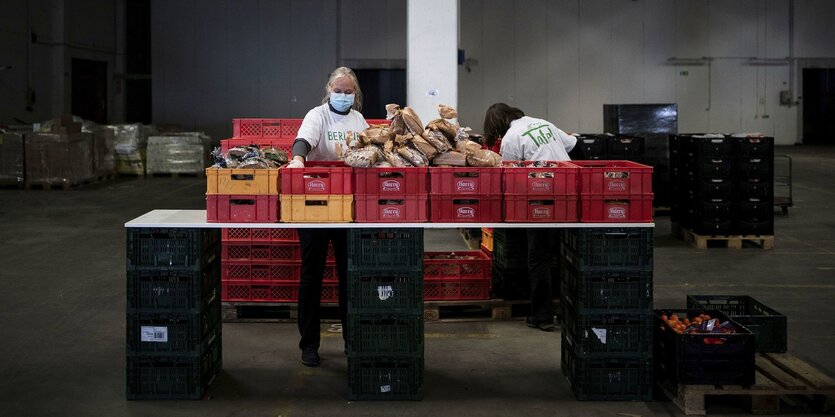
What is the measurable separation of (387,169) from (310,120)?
3.41ft

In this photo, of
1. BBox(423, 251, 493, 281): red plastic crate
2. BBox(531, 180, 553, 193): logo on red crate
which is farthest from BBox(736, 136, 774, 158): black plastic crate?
BBox(531, 180, 553, 193): logo on red crate

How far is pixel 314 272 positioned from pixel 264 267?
1.51m

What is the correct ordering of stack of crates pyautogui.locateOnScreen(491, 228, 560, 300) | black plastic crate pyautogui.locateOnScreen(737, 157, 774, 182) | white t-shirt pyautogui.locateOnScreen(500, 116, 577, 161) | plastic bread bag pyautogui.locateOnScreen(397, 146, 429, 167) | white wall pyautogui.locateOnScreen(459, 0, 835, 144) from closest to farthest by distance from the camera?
1. plastic bread bag pyautogui.locateOnScreen(397, 146, 429, 167)
2. white t-shirt pyautogui.locateOnScreen(500, 116, 577, 161)
3. stack of crates pyautogui.locateOnScreen(491, 228, 560, 300)
4. black plastic crate pyautogui.locateOnScreen(737, 157, 774, 182)
5. white wall pyautogui.locateOnScreen(459, 0, 835, 144)

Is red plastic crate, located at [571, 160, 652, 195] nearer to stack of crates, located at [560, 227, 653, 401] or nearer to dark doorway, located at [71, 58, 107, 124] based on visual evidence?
stack of crates, located at [560, 227, 653, 401]

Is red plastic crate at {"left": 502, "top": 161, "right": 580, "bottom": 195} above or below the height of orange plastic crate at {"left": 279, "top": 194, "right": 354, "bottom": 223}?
above

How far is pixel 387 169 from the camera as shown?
5438mm

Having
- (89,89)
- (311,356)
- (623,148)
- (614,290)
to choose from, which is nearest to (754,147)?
(623,148)

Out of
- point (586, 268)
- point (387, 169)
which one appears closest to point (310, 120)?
point (387, 169)

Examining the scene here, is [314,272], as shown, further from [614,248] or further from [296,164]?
[614,248]

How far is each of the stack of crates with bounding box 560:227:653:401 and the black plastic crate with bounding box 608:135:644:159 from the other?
303 inches

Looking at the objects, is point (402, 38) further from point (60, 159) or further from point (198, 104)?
point (60, 159)

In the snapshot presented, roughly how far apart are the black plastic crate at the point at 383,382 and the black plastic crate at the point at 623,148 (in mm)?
8163

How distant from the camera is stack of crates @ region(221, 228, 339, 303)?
24.7 feet

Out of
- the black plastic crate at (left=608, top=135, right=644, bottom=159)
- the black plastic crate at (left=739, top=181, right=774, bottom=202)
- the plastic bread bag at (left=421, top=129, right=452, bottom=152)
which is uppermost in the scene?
the black plastic crate at (left=608, top=135, right=644, bottom=159)
